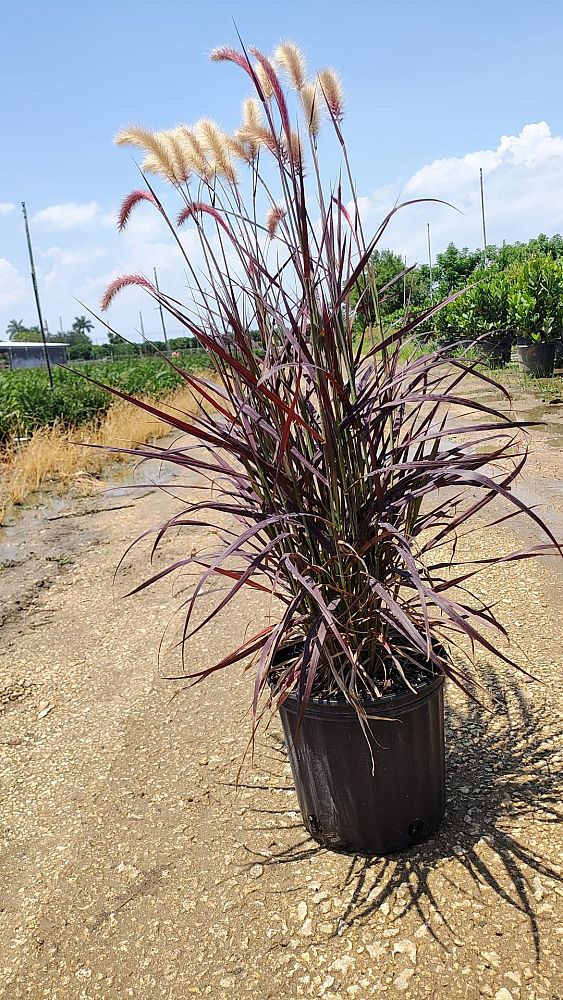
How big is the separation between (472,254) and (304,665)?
86.2 feet

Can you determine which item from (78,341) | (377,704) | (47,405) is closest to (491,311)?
(47,405)

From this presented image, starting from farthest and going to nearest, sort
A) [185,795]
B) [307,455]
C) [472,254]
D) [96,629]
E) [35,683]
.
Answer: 1. [472,254]
2. [96,629]
3. [35,683]
4. [185,795]
5. [307,455]

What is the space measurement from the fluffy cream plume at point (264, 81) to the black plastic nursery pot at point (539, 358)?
33.7ft

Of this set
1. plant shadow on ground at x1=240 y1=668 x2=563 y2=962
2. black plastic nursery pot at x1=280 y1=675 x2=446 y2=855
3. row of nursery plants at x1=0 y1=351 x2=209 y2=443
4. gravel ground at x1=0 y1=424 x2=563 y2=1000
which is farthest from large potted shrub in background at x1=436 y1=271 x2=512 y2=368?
black plastic nursery pot at x1=280 y1=675 x2=446 y2=855

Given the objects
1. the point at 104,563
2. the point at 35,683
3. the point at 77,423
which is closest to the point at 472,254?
the point at 77,423

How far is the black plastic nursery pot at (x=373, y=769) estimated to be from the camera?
1.77m

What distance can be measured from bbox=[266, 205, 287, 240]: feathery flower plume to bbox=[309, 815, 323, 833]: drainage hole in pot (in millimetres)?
1431

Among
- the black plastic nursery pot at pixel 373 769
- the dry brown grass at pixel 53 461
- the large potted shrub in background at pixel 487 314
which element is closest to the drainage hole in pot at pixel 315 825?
the black plastic nursery pot at pixel 373 769

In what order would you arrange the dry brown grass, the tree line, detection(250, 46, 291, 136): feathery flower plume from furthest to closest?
the tree line < the dry brown grass < detection(250, 46, 291, 136): feathery flower plume

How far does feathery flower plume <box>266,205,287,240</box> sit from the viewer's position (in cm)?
183

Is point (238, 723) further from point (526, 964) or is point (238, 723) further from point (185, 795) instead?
point (526, 964)

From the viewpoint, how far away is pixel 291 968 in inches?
64.6

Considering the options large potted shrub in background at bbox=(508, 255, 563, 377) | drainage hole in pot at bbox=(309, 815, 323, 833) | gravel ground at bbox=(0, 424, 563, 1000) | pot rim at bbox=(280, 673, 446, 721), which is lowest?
gravel ground at bbox=(0, 424, 563, 1000)

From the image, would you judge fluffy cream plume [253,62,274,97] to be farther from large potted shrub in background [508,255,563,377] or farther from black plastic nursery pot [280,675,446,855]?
large potted shrub in background [508,255,563,377]
